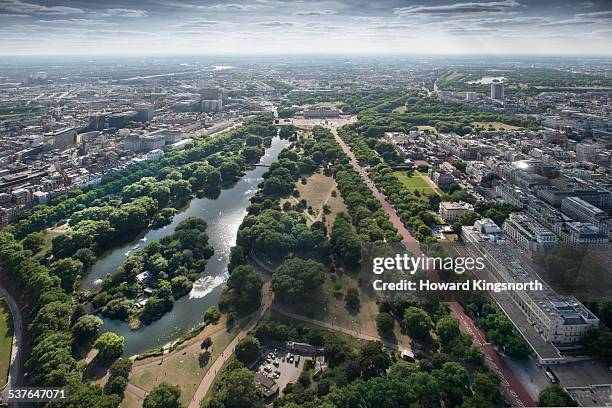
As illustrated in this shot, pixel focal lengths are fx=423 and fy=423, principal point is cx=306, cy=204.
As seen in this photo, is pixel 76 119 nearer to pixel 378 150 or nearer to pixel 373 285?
pixel 378 150

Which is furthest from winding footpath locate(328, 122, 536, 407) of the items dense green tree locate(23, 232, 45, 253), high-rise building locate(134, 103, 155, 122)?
high-rise building locate(134, 103, 155, 122)

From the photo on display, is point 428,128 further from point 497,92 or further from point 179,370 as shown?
point 179,370

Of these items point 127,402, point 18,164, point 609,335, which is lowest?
point 127,402

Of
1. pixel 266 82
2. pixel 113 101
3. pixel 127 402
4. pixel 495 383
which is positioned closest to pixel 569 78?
pixel 266 82

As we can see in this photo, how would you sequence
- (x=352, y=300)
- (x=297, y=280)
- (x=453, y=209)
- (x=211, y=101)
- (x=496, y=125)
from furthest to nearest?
(x=211, y=101), (x=496, y=125), (x=453, y=209), (x=297, y=280), (x=352, y=300)

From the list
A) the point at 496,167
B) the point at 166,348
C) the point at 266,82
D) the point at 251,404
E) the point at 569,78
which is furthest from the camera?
the point at 266,82

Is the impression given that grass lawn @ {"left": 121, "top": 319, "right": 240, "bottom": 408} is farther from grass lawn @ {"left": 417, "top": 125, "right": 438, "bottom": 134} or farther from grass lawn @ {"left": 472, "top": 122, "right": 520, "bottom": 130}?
grass lawn @ {"left": 472, "top": 122, "right": 520, "bottom": 130}

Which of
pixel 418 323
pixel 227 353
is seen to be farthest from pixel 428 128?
pixel 227 353

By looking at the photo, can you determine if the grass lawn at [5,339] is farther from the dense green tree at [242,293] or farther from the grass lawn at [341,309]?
the grass lawn at [341,309]
